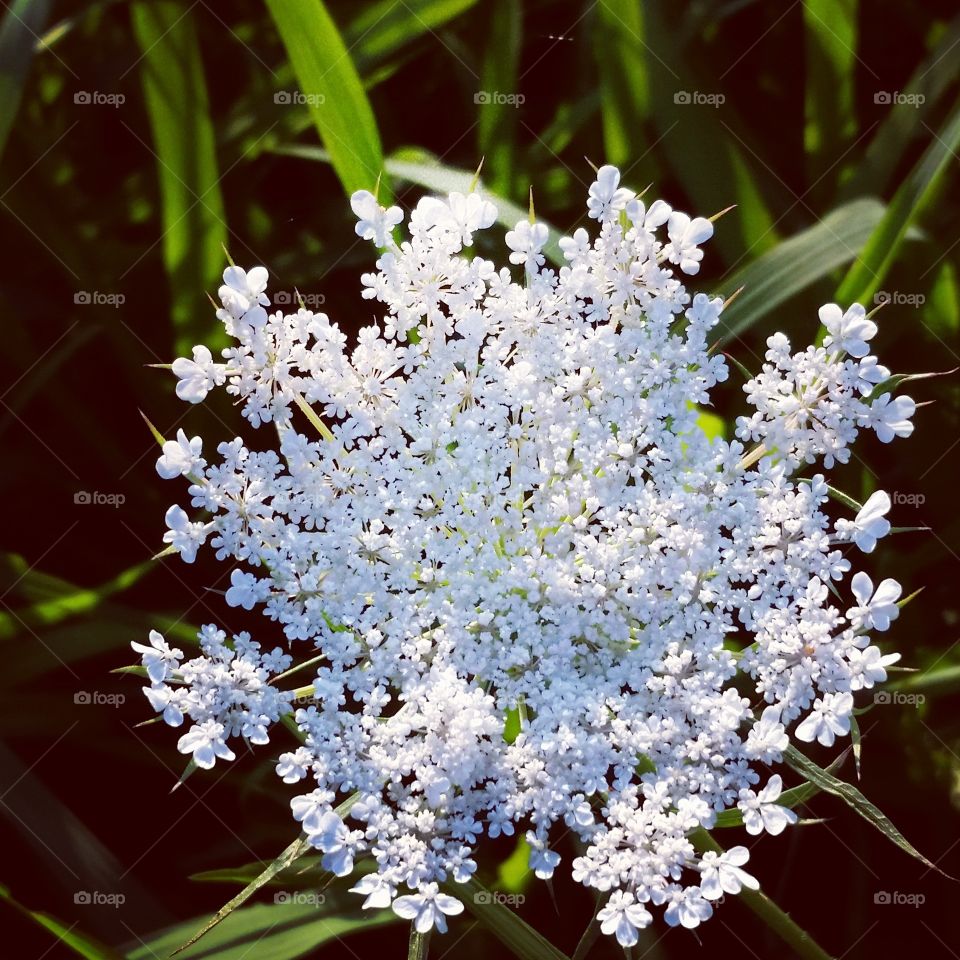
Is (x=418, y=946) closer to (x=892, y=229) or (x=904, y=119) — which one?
(x=892, y=229)

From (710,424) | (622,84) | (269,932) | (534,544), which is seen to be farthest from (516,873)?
(622,84)

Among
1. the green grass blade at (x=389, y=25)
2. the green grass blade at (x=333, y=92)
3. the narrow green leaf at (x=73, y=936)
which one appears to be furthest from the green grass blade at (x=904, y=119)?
the narrow green leaf at (x=73, y=936)

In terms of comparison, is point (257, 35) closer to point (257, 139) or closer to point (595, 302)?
point (257, 139)

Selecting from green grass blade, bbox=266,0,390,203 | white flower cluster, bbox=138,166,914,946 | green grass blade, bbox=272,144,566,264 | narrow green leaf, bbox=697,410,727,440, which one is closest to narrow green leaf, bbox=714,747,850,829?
white flower cluster, bbox=138,166,914,946

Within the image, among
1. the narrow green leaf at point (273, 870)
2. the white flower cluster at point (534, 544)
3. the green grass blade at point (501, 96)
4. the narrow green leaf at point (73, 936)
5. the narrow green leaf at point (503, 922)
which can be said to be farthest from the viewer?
the green grass blade at point (501, 96)

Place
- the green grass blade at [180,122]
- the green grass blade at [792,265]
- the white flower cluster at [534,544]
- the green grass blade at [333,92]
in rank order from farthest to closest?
the green grass blade at [180,122], the green grass blade at [792,265], the green grass blade at [333,92], the white flower cluster at [534,544]

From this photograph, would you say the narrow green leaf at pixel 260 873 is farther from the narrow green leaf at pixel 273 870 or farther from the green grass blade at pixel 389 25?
the green grass blade at pixel 389 25
